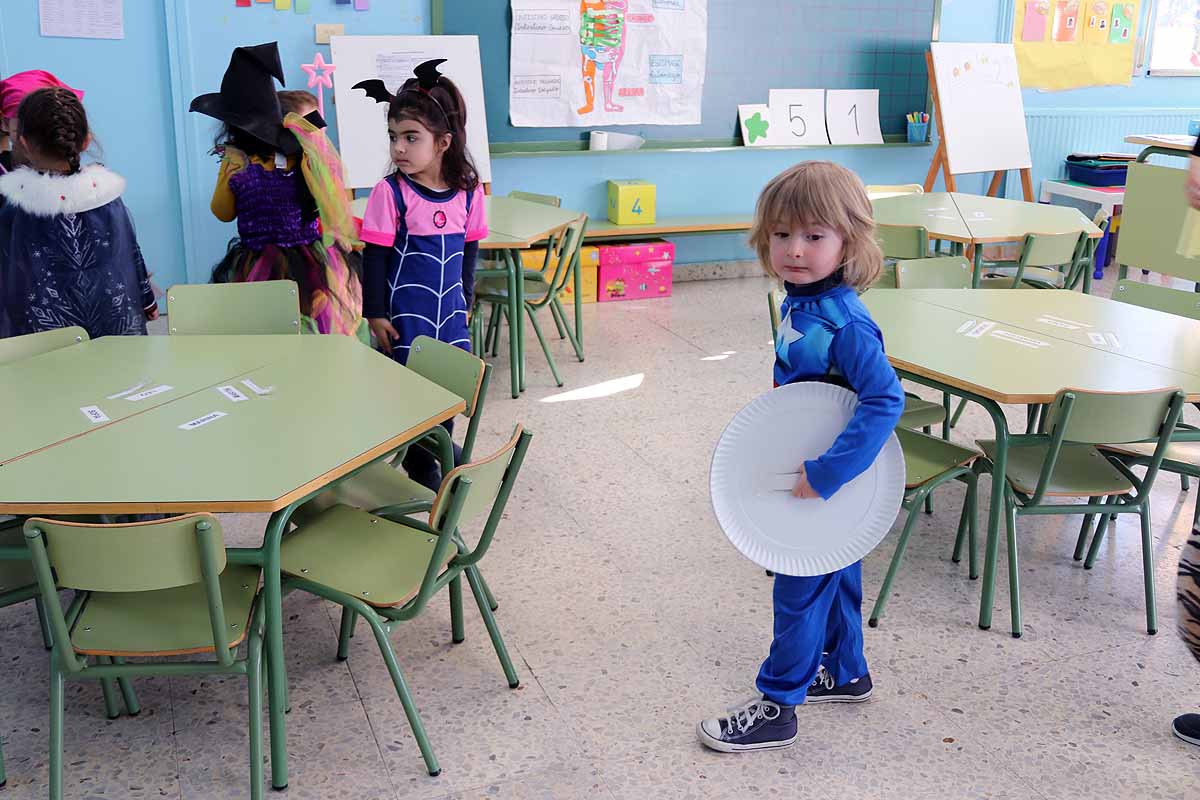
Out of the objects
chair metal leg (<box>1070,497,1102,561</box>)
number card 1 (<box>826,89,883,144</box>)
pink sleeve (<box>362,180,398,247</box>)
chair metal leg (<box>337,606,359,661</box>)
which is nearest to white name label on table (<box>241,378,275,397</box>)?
chair metal leg (<box>337,606,359,661</box>)

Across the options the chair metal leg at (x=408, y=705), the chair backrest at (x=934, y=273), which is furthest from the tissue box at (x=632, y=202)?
the chair metal leg at (x=408, y=705)

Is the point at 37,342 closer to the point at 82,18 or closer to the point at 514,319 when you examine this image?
the point at 514,319

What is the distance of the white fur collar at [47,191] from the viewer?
301 cm

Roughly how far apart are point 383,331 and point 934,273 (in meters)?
1.95

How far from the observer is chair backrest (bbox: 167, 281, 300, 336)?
3.10 meters

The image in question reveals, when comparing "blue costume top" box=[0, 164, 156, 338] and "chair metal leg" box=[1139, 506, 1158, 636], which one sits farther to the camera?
A: "blue costume top" box=[0, 164, 156, 338]

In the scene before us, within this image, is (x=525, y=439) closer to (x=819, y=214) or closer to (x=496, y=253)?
(x=819, y=214)

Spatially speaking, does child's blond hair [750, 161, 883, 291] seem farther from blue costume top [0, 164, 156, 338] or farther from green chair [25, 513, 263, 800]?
blue costume top [0, 164, 156, 338]

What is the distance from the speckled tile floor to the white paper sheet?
324 cm

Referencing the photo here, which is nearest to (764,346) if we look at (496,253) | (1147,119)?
(496,253)

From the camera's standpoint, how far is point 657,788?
2.17 meters

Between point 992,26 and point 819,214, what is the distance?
5.99m

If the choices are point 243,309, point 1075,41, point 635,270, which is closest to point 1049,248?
point 635,270

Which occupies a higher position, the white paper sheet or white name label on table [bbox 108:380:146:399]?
the white paper sheet
